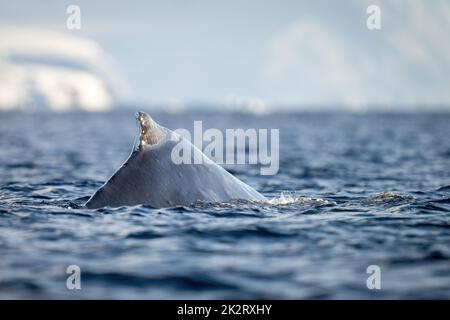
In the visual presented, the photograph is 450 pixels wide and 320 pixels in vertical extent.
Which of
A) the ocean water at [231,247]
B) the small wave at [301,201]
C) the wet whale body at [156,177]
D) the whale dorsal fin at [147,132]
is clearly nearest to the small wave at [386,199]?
the ocean water at [231,247]

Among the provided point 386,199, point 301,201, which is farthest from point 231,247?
point 386,199

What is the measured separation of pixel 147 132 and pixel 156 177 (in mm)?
727

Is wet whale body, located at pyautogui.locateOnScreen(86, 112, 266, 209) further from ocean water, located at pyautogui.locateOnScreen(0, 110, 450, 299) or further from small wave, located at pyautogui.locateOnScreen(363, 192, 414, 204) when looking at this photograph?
small wave, located at pyautogui.locateOnScreen(363, 192, 414, 204)

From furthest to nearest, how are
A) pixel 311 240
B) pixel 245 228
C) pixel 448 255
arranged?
pixel 245 228 → pixel 311 240 → pixel 448 255

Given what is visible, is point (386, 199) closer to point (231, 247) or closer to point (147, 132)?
point (231, 247)

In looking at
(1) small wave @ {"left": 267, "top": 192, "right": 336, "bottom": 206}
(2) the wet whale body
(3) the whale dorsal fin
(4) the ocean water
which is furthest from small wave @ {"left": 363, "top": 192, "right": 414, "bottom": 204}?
(3) the whale dorsal fin

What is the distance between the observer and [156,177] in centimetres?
1186

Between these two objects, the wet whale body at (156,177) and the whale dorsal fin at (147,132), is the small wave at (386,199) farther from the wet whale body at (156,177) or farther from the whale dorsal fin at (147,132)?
the whale dorsal fin at (147,132)

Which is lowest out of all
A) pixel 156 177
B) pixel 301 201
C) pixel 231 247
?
pixel 231 247

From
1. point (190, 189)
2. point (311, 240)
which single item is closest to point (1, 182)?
point (190, 189)
